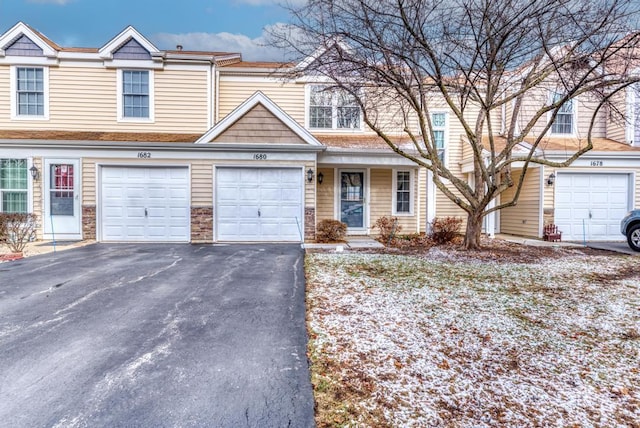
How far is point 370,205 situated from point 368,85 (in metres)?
4.82

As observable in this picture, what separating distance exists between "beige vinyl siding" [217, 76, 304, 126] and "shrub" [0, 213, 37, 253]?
22.3ft

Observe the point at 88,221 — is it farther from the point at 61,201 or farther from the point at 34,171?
the point at 34,171

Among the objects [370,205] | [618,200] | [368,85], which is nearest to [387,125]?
[370,205]

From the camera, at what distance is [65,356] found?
124 inches

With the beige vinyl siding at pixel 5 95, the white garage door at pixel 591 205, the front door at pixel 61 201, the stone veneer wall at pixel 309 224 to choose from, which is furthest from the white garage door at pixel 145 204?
the white garage door at pixel 591 205

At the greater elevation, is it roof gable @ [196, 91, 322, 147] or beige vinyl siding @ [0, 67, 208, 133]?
beige vinyl siding @ [0, 67, 208, 133]

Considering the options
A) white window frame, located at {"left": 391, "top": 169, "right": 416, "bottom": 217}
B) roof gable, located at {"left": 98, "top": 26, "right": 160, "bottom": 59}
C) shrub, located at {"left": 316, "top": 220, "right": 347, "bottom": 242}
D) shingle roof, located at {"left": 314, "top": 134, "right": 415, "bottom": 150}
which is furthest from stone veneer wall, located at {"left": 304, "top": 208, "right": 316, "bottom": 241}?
roof gable, located at {"left": 98, "top": 26, "right": 160, "bottom": 59}

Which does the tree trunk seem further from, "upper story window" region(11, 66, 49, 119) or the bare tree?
"upper story window" region(11, 66, 49, 119)

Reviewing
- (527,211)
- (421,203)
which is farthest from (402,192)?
(527,211)

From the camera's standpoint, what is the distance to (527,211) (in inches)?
495

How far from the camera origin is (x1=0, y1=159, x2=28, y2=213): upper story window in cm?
1049

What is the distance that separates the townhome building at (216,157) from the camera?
10.5 metres

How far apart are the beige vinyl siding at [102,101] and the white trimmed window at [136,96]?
19 cm

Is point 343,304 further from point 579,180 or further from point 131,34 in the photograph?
point 131,34
